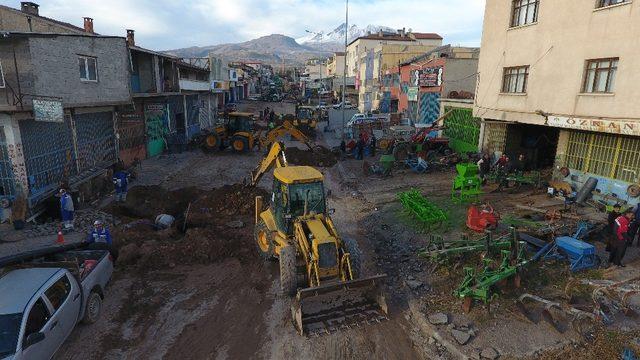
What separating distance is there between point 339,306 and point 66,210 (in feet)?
32.4

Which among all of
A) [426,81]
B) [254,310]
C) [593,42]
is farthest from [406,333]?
[426,81]

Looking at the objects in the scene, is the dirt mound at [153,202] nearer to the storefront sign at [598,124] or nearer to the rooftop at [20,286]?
the rooftop at [20,286]

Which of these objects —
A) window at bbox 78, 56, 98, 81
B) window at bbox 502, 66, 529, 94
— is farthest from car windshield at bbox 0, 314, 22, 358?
window at bbox 502, 66, 529, 94

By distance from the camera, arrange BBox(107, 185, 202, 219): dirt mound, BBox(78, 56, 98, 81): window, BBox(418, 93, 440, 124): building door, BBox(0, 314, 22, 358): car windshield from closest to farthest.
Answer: BBox(0, 314, 22, 358): car windshield, BBox(107, 185, 202, 219): dirt mound, BBox(78, 56, 98, 81): window, BBox(418, 93, 440, 124): building door

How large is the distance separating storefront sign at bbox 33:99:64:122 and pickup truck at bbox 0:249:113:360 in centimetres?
648

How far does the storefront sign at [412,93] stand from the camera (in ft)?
113

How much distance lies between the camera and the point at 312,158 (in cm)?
2353

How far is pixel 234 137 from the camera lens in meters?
25.8

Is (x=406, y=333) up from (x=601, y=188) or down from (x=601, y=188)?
down

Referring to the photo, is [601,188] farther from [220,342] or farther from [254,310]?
[220,342]

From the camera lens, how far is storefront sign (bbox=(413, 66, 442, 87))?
100 ft

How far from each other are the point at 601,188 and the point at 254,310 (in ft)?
46.3

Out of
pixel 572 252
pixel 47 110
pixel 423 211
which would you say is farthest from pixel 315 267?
pixel 47 110

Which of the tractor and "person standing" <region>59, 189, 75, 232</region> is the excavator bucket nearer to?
"person standing" <region>59, 189, 75, 232</region>
